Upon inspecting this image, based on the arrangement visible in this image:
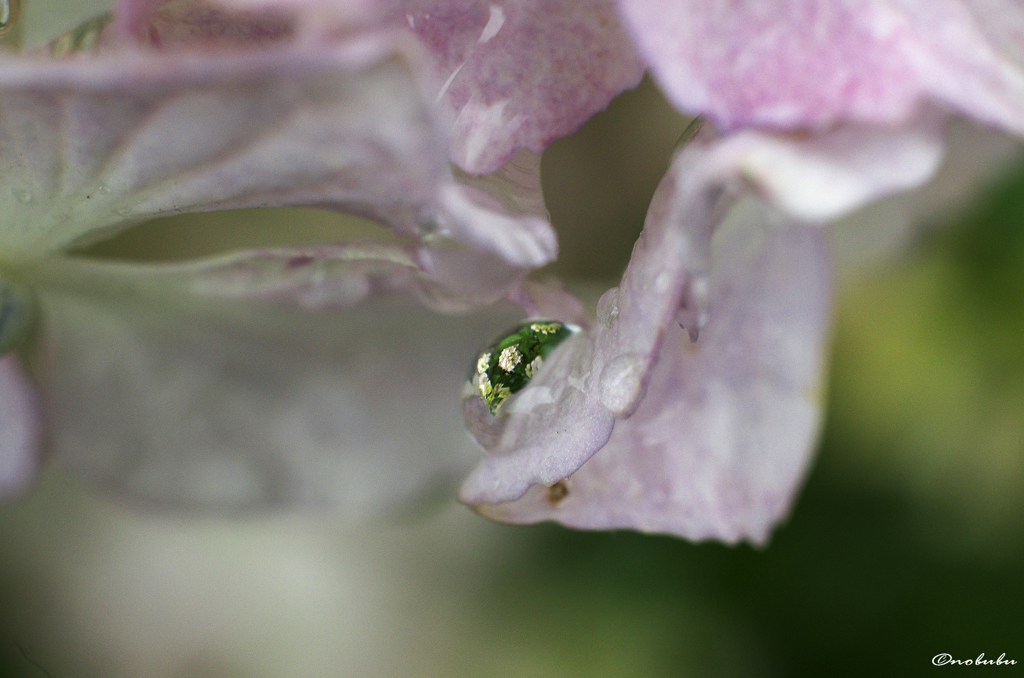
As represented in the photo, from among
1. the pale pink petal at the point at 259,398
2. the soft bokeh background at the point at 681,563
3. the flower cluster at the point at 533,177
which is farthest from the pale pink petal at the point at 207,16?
the soft bokeh background at the point at 681,563

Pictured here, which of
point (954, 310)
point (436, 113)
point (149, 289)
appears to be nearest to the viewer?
point (436, 113)

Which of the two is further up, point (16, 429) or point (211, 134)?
point (211, 134)

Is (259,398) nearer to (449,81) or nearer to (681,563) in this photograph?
(449,81)

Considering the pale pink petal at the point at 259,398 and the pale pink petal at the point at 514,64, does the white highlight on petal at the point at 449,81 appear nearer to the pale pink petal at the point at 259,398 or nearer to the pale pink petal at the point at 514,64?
the pale pink petal at the point at 514,64

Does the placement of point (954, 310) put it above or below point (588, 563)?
above

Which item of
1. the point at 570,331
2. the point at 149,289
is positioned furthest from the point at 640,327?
the point at 149,289

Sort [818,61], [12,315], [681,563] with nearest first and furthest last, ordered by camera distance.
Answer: [818,61] → [12,315] → [681,563]

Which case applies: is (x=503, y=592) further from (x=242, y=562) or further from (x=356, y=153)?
(x=356, y=153)

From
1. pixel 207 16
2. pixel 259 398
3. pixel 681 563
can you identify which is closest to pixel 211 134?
pixel 207 16
